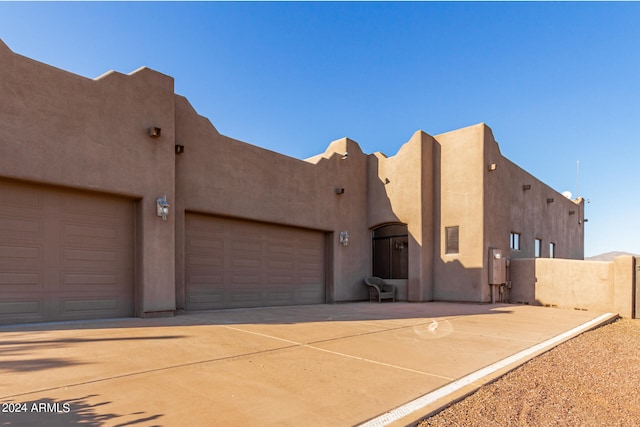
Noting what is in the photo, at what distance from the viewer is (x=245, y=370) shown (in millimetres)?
3951

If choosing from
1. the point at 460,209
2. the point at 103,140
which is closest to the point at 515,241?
the point at 460,209

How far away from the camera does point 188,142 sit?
30.9 feet

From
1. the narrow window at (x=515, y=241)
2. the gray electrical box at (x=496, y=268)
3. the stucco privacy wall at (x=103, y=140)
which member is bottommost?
the gray electrical box at (x=496, y=268)

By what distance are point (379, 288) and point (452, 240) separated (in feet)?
10.7

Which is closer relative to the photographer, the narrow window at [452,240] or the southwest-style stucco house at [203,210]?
the southwest-style stucco house at [203,210]

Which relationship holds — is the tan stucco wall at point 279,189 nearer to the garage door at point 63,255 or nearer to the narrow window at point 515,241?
the garage door at point 63,255

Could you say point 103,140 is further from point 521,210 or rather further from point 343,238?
point 521,210

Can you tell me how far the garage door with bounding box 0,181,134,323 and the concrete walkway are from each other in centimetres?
56

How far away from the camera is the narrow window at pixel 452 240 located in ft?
43.8

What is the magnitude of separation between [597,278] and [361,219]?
7.86 meters

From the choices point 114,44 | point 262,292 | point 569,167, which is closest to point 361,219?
point 262,292

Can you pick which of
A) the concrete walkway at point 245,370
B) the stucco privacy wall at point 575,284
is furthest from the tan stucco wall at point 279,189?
the stucco privacy wall at point 575,284

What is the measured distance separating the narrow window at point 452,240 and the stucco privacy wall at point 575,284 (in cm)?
235

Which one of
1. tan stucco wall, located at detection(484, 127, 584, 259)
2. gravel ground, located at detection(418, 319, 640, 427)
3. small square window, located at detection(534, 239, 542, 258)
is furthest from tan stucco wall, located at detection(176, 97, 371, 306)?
small square window, located at detection(534, 239, 542, 258)
